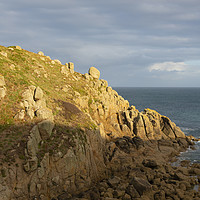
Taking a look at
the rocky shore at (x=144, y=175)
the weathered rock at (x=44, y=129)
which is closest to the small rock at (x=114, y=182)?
the rocky shore at (x=144, y=175)

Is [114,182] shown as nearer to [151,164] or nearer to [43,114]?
[151,164]

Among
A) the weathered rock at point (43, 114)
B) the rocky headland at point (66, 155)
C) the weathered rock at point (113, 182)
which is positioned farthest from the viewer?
the weathered rock at point (43, 114)

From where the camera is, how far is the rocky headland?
26.4 meters

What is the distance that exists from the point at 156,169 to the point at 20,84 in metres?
32.7

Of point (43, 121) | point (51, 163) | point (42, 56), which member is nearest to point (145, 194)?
point (51, 163)

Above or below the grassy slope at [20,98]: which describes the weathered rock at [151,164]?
below

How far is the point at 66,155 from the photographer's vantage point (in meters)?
30.2

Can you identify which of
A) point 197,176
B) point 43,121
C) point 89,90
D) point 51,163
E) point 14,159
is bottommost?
point 197,176

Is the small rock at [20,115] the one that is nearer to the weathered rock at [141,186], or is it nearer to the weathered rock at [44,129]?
the weathered rock at [44,129]

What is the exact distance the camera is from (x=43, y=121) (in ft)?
103

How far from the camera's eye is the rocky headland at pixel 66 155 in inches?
1040

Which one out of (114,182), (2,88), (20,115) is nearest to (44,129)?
(20,115)

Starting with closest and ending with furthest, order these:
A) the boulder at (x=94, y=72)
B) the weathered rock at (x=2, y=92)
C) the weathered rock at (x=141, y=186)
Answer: the weathered rock at (x=141, y=186)
the weathered rock at (x=2, y=92)
the boulder at (x=94, y=72)

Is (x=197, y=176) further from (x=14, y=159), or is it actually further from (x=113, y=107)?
(x=14, y=159)
